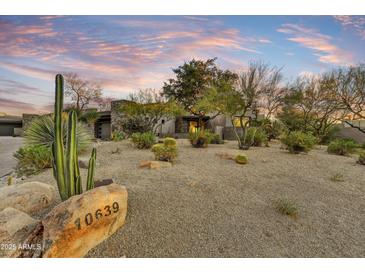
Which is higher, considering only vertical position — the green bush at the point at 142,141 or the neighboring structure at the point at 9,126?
the green bush at the point at 142,141

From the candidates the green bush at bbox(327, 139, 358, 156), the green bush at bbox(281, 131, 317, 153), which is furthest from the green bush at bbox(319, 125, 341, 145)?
Result: the green bush at bbox(281, 131, 317, 153)

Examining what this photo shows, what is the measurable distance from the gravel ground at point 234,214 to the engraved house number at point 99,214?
10.1 inches

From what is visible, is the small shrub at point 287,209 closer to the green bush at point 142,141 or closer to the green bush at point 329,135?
the green bush at point 142,141

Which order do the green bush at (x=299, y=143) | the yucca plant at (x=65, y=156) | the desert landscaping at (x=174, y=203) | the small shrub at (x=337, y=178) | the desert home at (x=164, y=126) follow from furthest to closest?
the desert home at (x=164, y=126)
the green bush at (x=299, y=143)
the small shrub at (x=337, y=178)
the yucca plant at (x=65, y=156)
the desert landscaping at (x=174, y=203)

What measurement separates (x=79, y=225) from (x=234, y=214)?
5.96 ft

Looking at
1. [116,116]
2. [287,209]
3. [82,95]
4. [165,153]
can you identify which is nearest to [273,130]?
[165,153]

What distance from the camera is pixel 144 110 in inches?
456

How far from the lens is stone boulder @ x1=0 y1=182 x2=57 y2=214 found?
2.40 meters

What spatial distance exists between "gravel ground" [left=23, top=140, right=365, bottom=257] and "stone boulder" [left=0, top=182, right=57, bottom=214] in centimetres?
107

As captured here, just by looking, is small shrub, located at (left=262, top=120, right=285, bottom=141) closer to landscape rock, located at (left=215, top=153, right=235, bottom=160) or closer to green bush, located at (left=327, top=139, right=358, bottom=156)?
green bush, located at (left=327, top=139, right=358, bottom=156)

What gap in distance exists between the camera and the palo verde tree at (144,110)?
11.6m

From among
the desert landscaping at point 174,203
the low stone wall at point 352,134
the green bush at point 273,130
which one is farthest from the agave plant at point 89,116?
the low stone wall at point 352,134

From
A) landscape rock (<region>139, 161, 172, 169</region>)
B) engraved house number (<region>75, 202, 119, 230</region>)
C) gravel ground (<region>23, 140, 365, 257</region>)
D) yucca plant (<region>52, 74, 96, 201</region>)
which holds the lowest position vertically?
gravel ground (<region>23, 140, 365, 257</region>)
